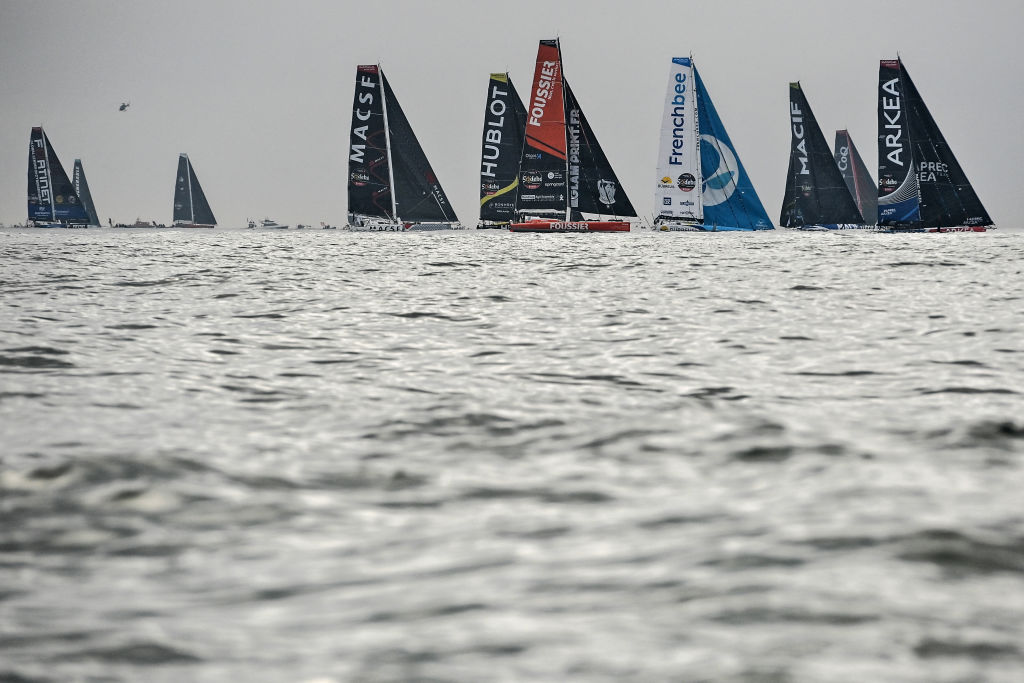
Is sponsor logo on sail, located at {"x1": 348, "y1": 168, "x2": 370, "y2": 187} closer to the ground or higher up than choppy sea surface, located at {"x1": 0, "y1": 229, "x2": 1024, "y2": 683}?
higher up

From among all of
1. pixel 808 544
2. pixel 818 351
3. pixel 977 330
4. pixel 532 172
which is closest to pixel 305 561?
pixel 808 544

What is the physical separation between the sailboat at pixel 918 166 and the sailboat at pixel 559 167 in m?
14.8

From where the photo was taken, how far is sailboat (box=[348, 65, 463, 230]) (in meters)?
61.5

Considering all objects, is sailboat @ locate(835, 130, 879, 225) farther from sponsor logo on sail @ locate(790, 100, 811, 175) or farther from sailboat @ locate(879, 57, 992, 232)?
sailboat @ locate(879, 57, 992, 232)

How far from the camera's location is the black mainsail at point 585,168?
53.4m

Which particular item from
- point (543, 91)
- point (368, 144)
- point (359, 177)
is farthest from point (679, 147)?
point (359, 177)

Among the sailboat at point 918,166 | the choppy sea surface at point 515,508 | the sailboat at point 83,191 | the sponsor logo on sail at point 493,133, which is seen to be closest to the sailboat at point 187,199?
the sailboat at point 83,191

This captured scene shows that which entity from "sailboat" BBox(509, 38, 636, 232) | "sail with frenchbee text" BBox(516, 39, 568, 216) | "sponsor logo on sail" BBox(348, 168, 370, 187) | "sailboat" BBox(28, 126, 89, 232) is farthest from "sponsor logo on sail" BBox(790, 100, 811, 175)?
"sailboat" BBox(28, 126, 89, 232)

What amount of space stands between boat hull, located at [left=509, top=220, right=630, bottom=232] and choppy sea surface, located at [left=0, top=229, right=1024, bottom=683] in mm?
44072

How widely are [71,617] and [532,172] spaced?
167 ft

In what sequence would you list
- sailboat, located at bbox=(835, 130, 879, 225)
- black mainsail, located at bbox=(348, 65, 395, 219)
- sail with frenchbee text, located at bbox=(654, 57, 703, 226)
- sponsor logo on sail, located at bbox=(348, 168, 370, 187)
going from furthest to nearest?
sailboat, located at bbox=(835, 130, 879, 225)
sponsor logo on sail, located at bbox=(348, 168, 370, 187)
black mainsail, located at bbox=(348, 65, 395, 219)
sail with frenchbee text, located at bbox=(654, 57, 703, 226)

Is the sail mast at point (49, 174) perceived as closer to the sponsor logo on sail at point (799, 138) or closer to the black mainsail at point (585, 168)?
the black mainsail at point (585, 168)

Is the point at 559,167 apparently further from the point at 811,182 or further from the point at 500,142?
the point at 811,182

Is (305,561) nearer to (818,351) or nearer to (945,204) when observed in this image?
(818,351)
